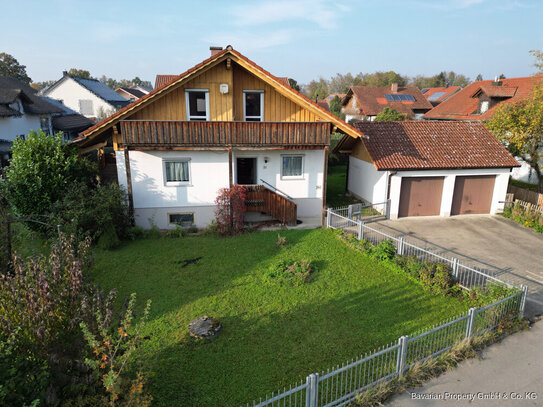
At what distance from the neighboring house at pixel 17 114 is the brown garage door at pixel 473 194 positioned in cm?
2688

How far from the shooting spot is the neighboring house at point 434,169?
18.1m

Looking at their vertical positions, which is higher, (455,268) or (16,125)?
(16,125)

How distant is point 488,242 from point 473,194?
4300 mm

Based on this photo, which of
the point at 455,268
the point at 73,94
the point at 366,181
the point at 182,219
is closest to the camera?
the point at 455,268

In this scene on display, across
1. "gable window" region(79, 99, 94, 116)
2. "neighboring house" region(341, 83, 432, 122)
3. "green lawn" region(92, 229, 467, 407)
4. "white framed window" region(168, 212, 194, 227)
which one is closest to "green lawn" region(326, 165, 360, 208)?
"green lawn" region(92, 229, 467, 407)

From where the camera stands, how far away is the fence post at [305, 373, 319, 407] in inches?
248

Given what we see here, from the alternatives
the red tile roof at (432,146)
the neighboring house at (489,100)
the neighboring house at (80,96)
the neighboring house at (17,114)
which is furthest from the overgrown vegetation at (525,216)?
the neighboring house at (80,96)

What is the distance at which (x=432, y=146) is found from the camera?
62.4 ft

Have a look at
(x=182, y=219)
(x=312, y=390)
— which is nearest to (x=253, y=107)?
(x=182, y=219)

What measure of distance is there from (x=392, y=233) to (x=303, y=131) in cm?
593

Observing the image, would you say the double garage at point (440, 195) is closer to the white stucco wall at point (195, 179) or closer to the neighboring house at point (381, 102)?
the white stucco wall at point (195, 179)

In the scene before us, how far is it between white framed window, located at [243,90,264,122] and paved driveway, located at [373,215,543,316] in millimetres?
7489

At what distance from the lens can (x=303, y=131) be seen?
16.4 metres

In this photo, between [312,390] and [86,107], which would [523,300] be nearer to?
[312,390]
